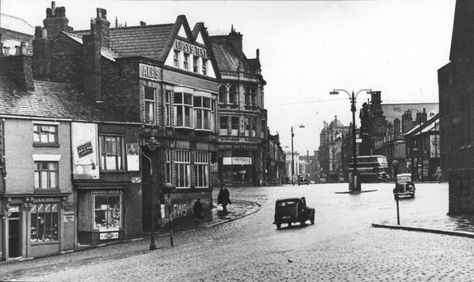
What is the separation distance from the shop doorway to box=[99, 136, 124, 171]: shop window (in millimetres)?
6078

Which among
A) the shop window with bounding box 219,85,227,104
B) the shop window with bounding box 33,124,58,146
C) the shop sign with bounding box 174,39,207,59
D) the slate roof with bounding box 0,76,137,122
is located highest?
the shop window with bounding box 219,85,227,104

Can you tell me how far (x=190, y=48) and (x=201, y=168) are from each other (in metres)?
8.30

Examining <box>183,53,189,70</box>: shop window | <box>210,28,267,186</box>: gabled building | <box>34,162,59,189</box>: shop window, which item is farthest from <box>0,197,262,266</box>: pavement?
<box>210,28,267,186</box>: gabled building

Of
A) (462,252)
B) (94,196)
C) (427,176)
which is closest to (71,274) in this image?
(462,252)

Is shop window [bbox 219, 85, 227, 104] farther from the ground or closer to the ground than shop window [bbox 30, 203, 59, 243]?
farther from the ground

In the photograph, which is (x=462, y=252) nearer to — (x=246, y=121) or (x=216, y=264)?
(x=216, y=264)

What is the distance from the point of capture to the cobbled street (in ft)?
67.8

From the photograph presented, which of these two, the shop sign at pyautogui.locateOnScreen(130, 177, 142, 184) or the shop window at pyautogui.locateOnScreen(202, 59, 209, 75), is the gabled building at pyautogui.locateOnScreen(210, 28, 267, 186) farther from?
the shop sign at pyautogui.locateOnScreen(130, 177, 142, 184)

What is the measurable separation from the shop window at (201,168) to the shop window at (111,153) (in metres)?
7.79

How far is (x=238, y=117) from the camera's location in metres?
87.2

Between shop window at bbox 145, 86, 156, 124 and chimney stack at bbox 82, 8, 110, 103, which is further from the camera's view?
shop window at bbox 145, 86, 156, 124

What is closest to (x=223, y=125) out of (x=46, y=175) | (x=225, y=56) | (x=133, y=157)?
(x=225, y=56)

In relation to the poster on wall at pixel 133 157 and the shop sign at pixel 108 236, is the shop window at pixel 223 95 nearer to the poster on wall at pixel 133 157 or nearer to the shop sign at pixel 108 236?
the poster on wall at pixel 133 157

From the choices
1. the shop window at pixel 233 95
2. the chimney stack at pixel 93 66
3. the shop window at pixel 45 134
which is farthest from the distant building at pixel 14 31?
the shop window at pixel 45 134
